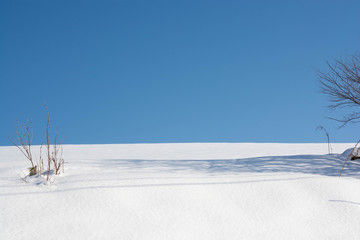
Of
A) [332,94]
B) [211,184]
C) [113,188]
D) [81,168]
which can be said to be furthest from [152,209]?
[332,94]

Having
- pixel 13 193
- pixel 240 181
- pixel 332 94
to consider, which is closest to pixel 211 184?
pixel 240 181

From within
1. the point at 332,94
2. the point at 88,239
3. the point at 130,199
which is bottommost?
the point at 88,239

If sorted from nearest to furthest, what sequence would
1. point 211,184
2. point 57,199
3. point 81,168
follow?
1. point 57,199
2. point 211,184
3. point 81,168

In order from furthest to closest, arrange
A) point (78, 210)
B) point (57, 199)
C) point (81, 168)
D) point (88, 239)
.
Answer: point (81, 168) → point (57, 199) → point (78, 210) → point (88, 239)

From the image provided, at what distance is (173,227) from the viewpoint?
2082 millimetres

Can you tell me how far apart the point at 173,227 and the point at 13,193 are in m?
1.34

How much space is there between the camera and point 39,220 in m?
2.11

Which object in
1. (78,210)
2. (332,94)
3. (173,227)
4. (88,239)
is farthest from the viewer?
(332,94)

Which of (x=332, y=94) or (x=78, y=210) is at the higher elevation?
(x=332, y=94)

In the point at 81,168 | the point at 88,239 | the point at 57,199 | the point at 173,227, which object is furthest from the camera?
the point at 81,168

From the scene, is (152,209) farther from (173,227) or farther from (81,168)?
(81,168)

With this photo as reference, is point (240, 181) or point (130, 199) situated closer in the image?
point (130, 199)

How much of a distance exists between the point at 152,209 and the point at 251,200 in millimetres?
778

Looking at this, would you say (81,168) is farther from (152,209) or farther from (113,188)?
(152,209)
